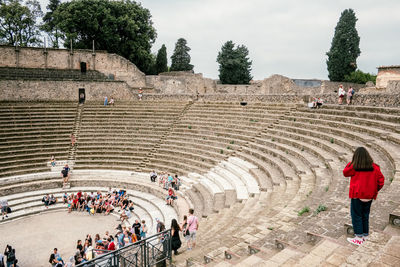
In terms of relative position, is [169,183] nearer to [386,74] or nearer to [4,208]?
[4,208]

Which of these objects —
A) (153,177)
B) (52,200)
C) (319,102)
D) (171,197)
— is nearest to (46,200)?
(52,200)

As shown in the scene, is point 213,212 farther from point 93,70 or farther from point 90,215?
point 93,70

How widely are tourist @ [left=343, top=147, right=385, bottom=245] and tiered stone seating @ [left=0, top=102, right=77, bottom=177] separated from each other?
54.0 ft

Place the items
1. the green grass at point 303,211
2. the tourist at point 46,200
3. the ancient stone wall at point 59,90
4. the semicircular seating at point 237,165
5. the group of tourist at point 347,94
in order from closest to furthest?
the semicircular seating at point 237,165
the green grass at point 303,211
the group of tourist at point 347,94
the tourist at point 46,200
the ancient stone wall at point 59,90

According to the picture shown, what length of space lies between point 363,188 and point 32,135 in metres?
19.0

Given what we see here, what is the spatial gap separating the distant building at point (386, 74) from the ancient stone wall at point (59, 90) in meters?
22.5

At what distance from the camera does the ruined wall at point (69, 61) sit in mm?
24359

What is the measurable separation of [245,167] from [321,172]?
13.0 feet

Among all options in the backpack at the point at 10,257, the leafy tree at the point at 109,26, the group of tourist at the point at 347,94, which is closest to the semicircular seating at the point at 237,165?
the group of tourist at the point at 347,94

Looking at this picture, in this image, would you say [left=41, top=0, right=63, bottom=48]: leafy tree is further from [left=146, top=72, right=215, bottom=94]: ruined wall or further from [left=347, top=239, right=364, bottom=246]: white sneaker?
[left=347, top=239, right=364, bottom=246]: white sneaker

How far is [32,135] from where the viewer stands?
1708 cm

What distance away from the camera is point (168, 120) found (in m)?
19.2

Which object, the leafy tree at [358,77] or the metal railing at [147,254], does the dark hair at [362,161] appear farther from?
the leafy tree at [358,77]

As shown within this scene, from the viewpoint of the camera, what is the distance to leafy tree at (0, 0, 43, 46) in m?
33.5
